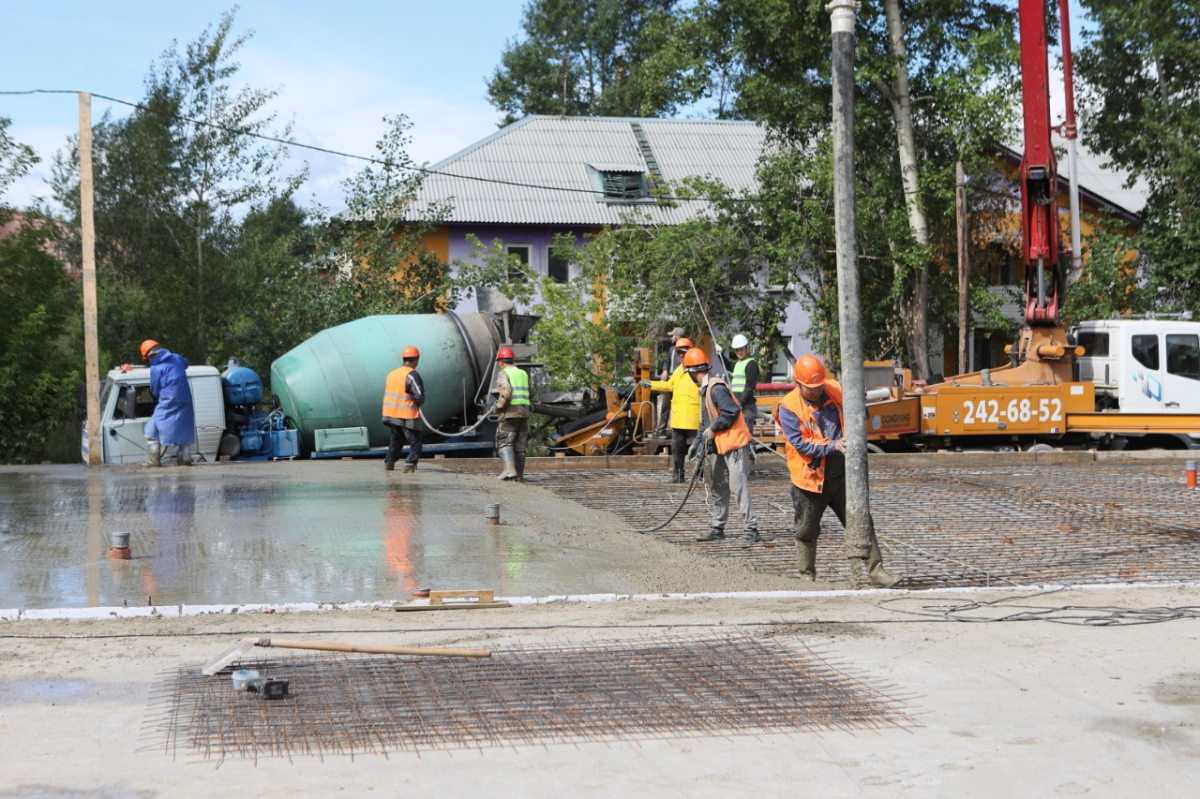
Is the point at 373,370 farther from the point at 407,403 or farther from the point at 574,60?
the point at 574,60

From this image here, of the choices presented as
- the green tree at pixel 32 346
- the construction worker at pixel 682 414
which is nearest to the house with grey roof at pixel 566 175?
the green tree at pixel 32 346

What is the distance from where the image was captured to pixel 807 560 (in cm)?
896

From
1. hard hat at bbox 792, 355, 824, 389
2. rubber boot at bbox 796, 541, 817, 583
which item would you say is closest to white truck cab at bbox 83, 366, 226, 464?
rubber boot at bbox 796, 541, 817, 583

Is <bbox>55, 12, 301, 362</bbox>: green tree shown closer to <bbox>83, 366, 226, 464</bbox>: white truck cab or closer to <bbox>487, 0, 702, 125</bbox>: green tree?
<bbox>83, 366, 226, 464</bbox>: white truck cab

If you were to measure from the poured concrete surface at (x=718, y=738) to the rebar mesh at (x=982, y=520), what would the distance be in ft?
7.55

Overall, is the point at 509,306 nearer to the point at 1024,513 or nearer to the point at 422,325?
the point at 422,325

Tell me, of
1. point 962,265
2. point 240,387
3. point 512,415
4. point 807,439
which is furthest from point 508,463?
point 962,265

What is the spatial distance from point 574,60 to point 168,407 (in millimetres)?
37082

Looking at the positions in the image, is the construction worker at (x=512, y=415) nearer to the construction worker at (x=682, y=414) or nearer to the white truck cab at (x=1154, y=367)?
the construction worker at (x=682, y=414)

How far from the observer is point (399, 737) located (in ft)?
16.1

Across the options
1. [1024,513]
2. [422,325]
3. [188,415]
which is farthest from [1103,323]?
[188,415]

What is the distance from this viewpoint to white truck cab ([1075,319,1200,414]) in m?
20.5

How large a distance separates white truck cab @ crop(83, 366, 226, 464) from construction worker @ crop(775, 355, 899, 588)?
12.3m

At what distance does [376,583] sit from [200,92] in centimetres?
2052
